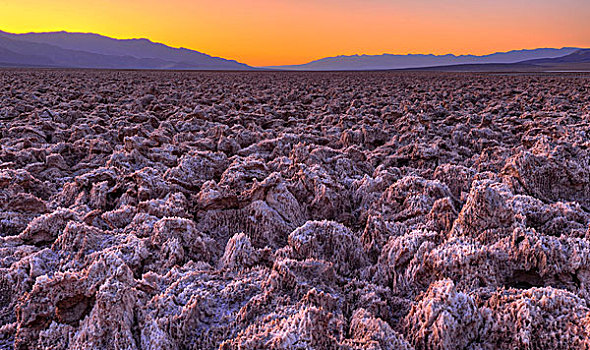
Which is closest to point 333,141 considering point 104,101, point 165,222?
point 165,222

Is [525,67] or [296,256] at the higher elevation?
[525,67]

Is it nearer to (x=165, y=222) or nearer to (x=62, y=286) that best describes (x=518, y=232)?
(x=165, y=222)

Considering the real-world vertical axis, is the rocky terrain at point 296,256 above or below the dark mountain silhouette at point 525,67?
below

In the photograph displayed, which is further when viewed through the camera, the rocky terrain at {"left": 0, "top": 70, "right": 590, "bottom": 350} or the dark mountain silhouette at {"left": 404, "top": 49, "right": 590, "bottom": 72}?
the dark mountain silhouette at {"left": 404, "top": 49, "right": 590, "bottom": 72}

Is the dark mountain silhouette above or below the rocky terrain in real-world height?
above

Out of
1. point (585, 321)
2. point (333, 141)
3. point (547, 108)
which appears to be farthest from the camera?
point (547, 108)

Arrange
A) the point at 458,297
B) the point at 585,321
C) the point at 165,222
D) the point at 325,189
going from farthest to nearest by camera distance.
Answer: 1. the point at 325,189
2. the point at 165,222
3. the point at 458,297
4. the point at 585,321

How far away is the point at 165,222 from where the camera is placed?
2.28 meters

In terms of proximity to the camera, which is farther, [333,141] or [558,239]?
[333,141]

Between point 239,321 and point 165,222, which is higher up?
point 165,222

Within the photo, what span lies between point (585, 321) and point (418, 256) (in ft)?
2.31

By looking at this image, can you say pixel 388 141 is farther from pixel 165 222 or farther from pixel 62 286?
pixel 62 286

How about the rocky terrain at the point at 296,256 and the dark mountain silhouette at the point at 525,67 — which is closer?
the rocky terrain at the point at 296,256

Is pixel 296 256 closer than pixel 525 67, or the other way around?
pixel 296 256
